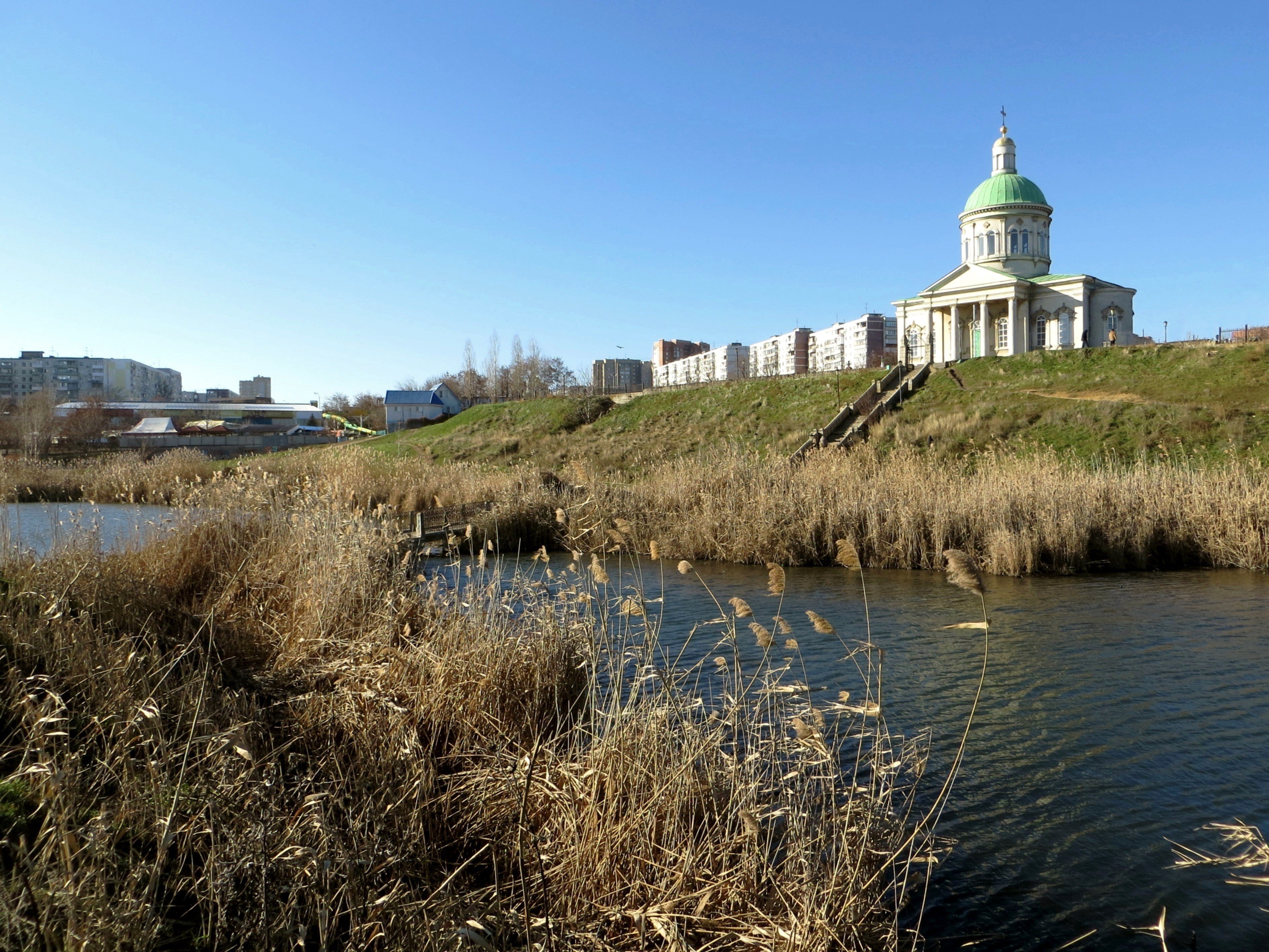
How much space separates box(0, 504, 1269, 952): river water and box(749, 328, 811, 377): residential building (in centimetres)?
10869

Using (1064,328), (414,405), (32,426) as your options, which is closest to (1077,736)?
(1064,328)

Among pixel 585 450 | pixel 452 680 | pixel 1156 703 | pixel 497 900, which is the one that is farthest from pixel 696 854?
Result: pixel 585 450

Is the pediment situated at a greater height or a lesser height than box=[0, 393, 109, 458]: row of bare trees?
greater

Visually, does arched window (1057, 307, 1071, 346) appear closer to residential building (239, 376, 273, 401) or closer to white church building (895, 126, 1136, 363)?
white church building (895, 126, 1136, 363)

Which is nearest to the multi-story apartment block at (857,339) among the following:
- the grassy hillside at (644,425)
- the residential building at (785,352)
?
the residential building at (785,352)

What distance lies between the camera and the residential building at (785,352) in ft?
426

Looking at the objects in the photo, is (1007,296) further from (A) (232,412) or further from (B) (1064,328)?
(A) (232,412)

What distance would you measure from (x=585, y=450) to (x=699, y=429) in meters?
4.87

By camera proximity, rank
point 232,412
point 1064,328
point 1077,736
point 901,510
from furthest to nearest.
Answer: point 232,412, point 1064,328, point 901,510, point 1077,736

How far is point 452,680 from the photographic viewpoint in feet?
18.2

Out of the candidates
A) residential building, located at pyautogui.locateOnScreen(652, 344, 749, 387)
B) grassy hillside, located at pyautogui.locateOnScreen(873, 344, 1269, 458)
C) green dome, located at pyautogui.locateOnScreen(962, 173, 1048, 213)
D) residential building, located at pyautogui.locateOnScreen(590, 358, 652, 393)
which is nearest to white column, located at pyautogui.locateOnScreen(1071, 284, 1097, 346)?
green dome, located at pyautogui.locateOnScreen(962, 173, 1048, 213)

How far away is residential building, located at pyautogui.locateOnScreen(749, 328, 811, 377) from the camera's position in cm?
12975

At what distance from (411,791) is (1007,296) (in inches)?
1915

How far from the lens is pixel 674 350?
16338cm
